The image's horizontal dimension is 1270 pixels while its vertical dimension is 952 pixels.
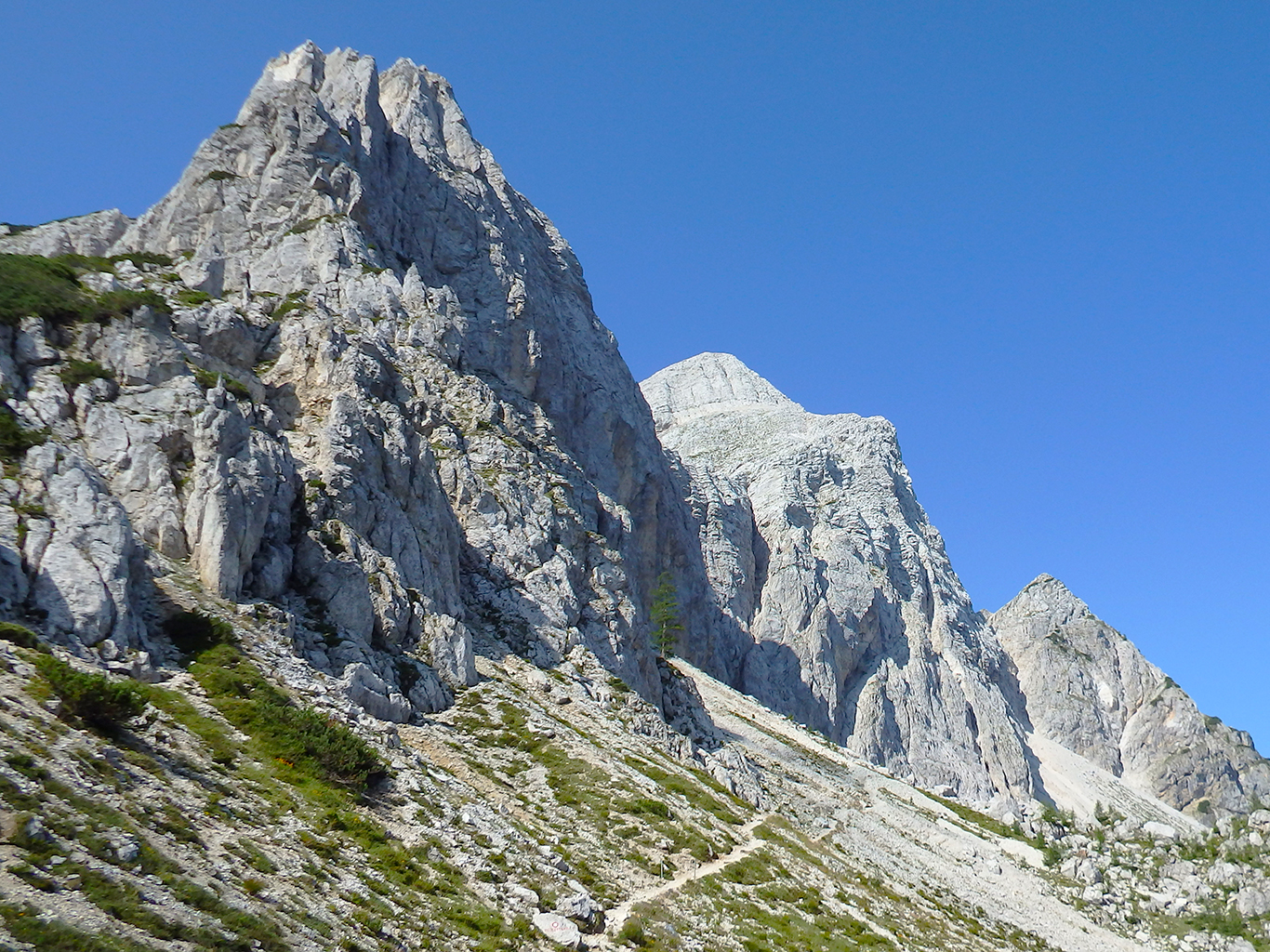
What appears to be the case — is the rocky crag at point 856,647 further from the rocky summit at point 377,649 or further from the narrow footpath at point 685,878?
the narrow footpath at point 685,878

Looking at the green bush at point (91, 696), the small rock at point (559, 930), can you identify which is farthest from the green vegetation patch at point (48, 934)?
the small rock at point (559, 930)

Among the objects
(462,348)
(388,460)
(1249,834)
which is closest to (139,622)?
(388,460)

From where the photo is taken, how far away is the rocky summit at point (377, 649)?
75.3 feet

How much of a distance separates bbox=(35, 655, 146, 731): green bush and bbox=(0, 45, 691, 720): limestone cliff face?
6.47m

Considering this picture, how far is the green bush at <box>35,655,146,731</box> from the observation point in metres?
23.8

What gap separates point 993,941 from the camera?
151 feet

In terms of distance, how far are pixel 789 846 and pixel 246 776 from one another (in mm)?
32794

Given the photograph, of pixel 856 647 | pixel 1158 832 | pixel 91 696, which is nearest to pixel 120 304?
pixel 91 696

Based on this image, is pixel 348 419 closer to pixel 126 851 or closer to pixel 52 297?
pixel 52 297

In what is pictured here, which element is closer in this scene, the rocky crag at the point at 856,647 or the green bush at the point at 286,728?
the green bush at the point at 286,728

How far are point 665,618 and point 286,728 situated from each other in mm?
81287

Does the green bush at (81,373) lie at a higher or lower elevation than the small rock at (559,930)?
higher

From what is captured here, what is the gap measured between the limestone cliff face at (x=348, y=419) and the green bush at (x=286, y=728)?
351 centimetres

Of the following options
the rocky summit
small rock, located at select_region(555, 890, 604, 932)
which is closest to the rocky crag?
the rocky summit
